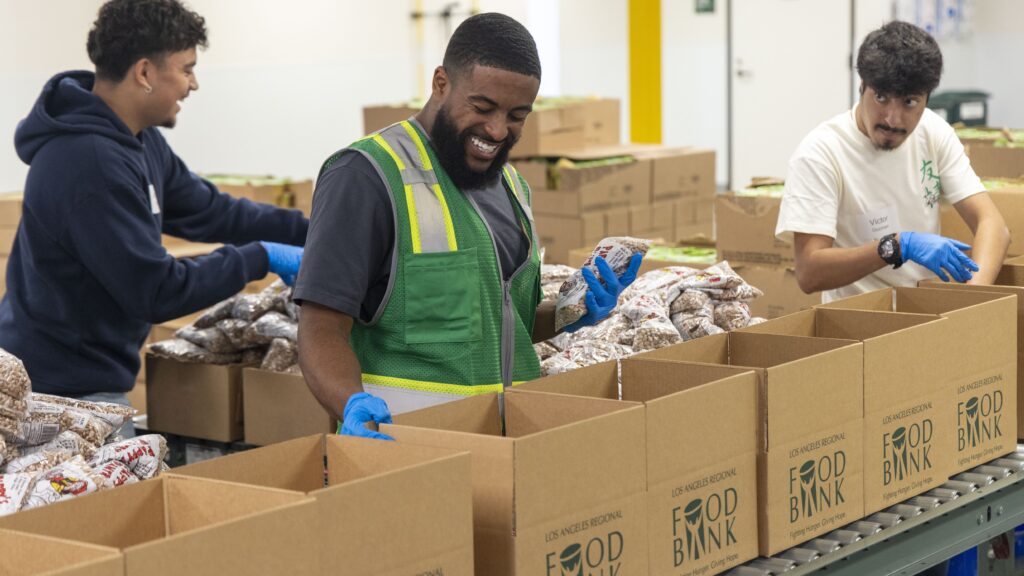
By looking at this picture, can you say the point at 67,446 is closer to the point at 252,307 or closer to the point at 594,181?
the point at 252,307

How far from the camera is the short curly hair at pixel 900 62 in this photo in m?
2.91

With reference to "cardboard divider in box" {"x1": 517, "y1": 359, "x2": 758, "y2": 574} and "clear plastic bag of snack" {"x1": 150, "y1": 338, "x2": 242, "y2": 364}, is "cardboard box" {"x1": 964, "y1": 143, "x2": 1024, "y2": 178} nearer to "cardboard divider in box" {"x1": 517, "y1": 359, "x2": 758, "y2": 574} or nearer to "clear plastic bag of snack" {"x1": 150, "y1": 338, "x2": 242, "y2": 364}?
"clear plastic bag of snack" {"x1": 150, "y1": 338, "x2": 242, "y2": 364}

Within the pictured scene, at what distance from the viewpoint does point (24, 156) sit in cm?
297

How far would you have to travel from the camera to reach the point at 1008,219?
3480mm

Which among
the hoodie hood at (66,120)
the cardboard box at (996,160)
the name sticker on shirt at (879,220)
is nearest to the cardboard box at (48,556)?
the hoodie hood at (66,120)

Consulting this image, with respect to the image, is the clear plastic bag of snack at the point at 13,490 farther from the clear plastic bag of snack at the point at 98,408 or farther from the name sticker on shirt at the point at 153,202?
the name sticker on shirt at the point at 153,202

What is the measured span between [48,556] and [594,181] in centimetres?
495

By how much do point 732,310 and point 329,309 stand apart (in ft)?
4.68

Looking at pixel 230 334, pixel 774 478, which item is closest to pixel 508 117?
pixel 774 478

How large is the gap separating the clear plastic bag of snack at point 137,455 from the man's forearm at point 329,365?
0.89ft

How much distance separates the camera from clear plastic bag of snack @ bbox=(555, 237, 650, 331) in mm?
2590

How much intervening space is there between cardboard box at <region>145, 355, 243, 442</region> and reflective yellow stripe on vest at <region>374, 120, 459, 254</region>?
59.3 inches

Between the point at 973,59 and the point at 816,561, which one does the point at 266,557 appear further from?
the point at 973,59

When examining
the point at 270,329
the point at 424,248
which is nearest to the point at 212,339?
the point at 270,329
